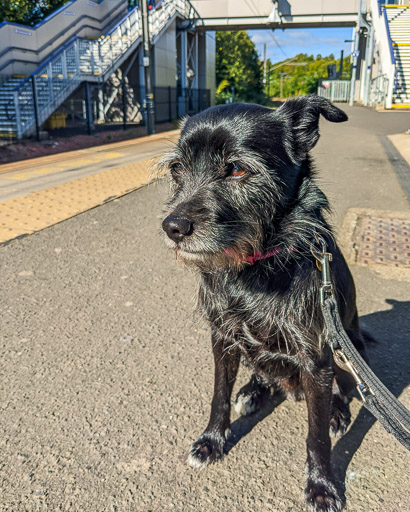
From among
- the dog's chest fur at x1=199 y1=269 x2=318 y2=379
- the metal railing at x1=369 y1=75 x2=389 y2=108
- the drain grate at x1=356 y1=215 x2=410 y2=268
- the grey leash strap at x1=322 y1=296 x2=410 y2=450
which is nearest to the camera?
the grey leash strap at x1=322 y1=296 x2=410 y2=450

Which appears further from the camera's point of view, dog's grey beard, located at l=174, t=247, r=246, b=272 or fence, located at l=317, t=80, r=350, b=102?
fence, located at l=317, t=80, r=350, b=102

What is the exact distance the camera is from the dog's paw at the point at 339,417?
258cm

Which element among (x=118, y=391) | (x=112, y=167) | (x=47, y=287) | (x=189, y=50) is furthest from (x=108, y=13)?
(x=118, y=391)

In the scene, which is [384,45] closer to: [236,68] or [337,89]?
[337,89]

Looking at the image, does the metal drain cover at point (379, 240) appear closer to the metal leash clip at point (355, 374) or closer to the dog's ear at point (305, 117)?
the dog's ear at point (305, 117)

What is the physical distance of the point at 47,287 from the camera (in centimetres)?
449

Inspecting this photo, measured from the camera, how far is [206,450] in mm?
2377

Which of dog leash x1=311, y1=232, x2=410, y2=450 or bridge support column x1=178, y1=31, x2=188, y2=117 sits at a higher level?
bridge support column x1=178, y1=31, x2=188, y2=117

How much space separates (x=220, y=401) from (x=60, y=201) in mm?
5983

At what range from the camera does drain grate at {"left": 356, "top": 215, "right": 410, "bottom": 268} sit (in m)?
5.07

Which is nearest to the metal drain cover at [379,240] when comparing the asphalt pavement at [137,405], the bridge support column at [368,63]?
the asphalt pavement at [137,405]

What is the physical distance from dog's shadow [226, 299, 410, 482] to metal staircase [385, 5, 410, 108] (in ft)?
88.6

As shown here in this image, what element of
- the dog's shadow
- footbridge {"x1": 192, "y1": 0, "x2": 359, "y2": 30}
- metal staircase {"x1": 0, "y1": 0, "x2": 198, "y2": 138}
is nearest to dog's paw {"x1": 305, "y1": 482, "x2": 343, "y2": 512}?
the dog's shadow

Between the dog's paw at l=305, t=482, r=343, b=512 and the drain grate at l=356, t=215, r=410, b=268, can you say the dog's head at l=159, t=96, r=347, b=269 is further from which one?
the drain grate at l=356, t=215, r=410, b=268
